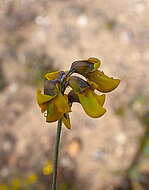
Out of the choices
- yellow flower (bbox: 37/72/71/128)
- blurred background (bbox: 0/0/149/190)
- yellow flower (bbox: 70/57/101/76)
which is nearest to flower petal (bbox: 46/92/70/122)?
yellow flower (bbox: 37/72/71/128)

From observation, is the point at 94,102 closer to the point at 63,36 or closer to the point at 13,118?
the point at 13,118

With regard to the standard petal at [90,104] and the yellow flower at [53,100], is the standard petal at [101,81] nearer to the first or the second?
the standard petal at [90,104]

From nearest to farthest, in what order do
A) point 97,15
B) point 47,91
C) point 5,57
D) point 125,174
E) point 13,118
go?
point 47,91 → point 125,174 → point 13,118 → point 5,57 → point 97,15

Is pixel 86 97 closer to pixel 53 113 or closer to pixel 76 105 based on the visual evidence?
pixel 53 113

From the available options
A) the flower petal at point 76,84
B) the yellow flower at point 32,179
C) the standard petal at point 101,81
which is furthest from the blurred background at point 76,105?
the flower petal at point 76,84

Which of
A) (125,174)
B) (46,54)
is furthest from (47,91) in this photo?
(46,54)

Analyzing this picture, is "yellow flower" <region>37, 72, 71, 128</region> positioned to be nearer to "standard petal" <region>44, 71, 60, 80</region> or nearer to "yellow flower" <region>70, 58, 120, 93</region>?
"standard petal" <region>44, 71, 60, 80</region>
